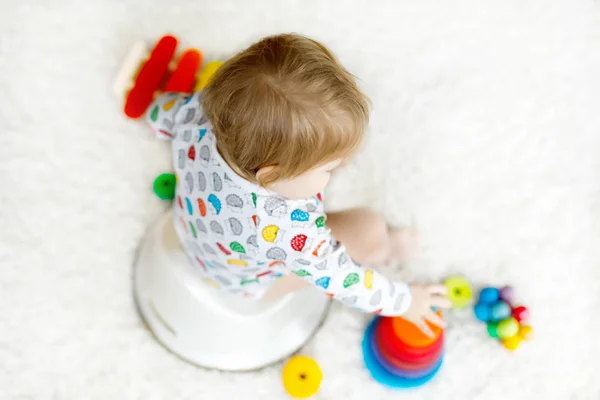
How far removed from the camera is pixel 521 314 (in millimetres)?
837

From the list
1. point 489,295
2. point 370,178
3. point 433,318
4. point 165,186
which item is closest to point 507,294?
point 489,295

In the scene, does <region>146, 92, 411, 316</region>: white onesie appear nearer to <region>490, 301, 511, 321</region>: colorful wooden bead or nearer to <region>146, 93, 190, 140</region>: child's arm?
<region>146, 93, 190, 140</region>: child's arm

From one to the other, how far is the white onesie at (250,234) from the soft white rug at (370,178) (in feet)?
0.57

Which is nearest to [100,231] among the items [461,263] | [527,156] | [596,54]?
[461,263]

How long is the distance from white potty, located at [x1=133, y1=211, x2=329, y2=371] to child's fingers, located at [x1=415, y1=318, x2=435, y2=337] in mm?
147

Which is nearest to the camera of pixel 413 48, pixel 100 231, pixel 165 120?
pixel 165 120

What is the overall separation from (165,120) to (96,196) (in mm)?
199

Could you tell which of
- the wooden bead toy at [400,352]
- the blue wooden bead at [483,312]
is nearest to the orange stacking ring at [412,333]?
the wooden bead toy at [400,352]

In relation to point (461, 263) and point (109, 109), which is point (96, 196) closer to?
point (109, 109)

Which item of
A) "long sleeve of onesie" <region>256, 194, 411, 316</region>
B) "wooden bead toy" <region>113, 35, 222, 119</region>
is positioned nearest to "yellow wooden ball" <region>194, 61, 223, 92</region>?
"wooden bead toy" <region>113, 35, 222, 119</region>

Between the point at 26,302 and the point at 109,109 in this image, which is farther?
the point at 109,109

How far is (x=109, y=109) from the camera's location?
0.95 meters

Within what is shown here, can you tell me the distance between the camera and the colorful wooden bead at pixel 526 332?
0.83 meters

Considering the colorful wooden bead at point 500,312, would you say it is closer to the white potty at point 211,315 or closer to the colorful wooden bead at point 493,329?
the colorful wooden bead at point 493,329
